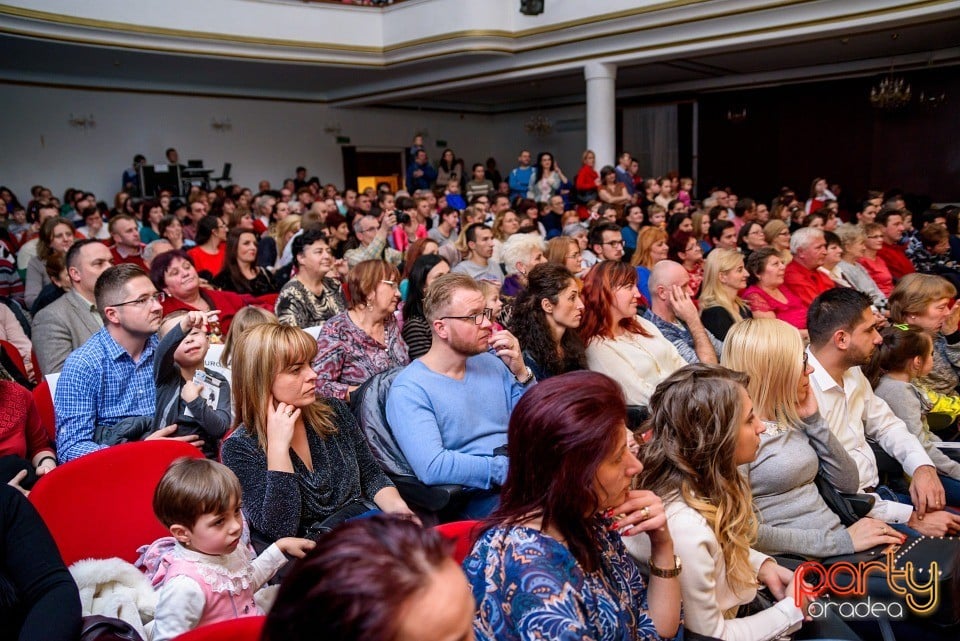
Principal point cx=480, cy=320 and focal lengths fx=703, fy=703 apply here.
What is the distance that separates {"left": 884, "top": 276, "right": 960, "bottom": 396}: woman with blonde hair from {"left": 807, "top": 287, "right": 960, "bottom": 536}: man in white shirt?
68 cm

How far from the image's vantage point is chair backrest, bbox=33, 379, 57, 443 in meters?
2.41

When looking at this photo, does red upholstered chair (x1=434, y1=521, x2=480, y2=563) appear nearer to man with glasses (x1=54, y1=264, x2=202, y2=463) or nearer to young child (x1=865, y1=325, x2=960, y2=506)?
man with glasses (x1=54, y1=264, x2=202, y2=463)

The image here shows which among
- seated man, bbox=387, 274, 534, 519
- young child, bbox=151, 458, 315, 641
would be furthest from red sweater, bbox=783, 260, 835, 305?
young child, bbox=151, 458, 315, 641

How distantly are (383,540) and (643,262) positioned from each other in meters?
4.33

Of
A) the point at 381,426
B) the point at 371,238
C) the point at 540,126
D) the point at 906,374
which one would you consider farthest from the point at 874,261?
the point at 540,126

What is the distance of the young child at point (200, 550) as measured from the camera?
4.93 feet

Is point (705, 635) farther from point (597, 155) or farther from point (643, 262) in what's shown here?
point (597, 155)

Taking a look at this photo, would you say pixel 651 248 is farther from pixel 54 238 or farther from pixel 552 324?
pixel 54 238

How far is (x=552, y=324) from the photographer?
9.86ft

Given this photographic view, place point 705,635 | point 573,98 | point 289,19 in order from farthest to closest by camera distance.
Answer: point 573,98 < point 289,19 < point 705,635

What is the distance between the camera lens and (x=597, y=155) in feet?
32.4

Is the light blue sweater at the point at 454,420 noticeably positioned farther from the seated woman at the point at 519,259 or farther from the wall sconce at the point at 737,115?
the wall sconce at the point at 737,115

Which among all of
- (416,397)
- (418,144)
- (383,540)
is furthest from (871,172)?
(383,540)

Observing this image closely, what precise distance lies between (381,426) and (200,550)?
0.83m
